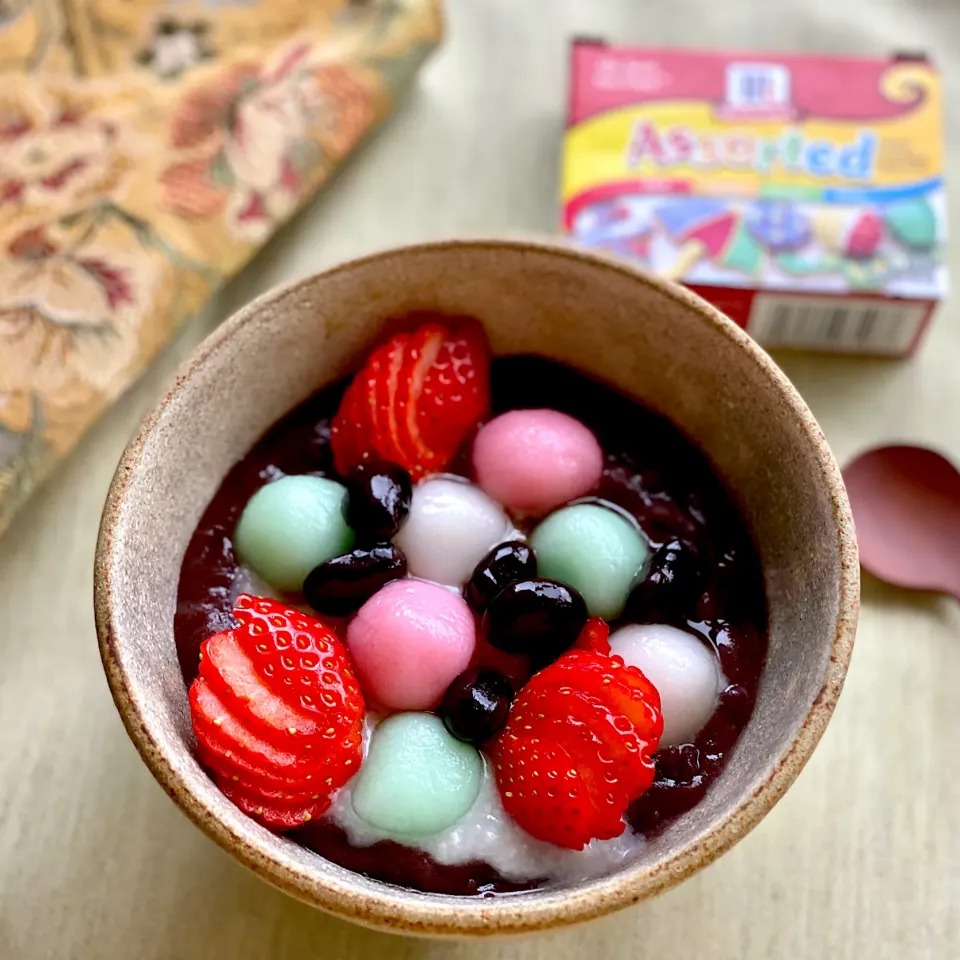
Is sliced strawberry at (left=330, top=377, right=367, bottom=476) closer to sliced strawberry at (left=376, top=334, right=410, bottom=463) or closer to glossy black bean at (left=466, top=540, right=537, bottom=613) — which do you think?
sliced strawberry at (left=376, top=334, right=410, bottom=463)

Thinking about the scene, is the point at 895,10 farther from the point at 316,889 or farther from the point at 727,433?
the point at 316,889

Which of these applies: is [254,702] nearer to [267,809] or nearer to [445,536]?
[267,809]

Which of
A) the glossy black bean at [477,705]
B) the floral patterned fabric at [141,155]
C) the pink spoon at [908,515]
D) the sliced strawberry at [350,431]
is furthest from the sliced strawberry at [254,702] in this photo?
the pink spoon at [908,515]

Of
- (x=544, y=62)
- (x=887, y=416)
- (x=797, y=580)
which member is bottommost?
(x=887, y=416)

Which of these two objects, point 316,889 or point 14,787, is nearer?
point 316,889

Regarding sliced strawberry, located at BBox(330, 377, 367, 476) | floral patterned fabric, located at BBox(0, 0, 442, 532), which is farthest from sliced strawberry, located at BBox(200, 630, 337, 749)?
floral patterned fabric, located at BBox(0, 0, 442, 532)

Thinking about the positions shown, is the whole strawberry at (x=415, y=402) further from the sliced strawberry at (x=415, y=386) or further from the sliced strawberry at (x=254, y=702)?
the sliced strawberry at (x=254, y=702)

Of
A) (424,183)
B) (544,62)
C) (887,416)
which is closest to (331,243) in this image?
(424,183)

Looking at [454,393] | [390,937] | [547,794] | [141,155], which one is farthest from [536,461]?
[141,155]
